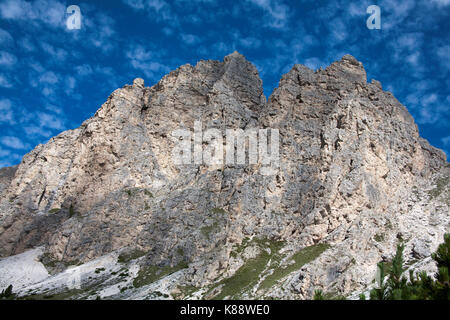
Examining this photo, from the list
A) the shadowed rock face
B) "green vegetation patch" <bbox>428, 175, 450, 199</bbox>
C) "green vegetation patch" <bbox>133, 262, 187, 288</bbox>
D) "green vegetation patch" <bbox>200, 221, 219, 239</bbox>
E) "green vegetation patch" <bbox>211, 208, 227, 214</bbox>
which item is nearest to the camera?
"green vegetation patch" <bbox>428, 175, 450, 199</bbox>

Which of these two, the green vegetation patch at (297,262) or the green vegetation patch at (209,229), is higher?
the green vegetation patch at (209,229)

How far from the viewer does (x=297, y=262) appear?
69.7m

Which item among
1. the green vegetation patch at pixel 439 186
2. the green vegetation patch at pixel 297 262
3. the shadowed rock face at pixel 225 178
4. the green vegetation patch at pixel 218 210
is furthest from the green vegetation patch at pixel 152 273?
the green vegetation patch at pixel 439 186

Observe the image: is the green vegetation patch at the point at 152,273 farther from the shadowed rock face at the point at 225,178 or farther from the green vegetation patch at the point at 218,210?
the green vegetation patch at the point at 218,210

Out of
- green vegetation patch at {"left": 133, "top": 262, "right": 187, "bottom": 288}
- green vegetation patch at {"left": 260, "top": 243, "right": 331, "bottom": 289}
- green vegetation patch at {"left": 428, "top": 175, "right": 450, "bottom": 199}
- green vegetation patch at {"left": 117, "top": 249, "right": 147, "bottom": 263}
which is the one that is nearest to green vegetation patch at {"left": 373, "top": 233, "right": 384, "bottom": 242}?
green vegetation patch at {"left": 260, "top": 243, "right": 331, "bottom": 289}

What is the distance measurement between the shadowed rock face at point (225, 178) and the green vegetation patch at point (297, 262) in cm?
299

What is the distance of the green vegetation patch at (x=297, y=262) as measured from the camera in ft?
219

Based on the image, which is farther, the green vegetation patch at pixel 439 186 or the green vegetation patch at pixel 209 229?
the green vegetation patch at pixel 209 229

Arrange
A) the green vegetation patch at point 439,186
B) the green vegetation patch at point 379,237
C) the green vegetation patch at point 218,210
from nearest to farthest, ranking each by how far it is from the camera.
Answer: the green vegetation patch at point 379,237, the green vegetation patch at point 439,186, the green vegetation patch at point 218,210

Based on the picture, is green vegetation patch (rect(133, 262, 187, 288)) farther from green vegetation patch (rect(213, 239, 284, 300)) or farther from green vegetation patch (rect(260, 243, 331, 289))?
green vegetation patch (rect(260, 243, 331, 289))

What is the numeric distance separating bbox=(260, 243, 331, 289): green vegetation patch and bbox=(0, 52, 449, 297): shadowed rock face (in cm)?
299

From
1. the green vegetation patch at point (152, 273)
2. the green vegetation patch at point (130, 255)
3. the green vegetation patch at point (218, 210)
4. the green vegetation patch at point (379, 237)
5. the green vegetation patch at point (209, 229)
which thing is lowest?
the green vegetation patch at point (152, 273)

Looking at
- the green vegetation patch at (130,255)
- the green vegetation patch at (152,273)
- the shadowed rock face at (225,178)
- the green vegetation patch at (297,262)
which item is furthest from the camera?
the green vegetation patch at (130,255)

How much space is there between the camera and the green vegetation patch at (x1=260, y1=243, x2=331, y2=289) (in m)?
66.6
